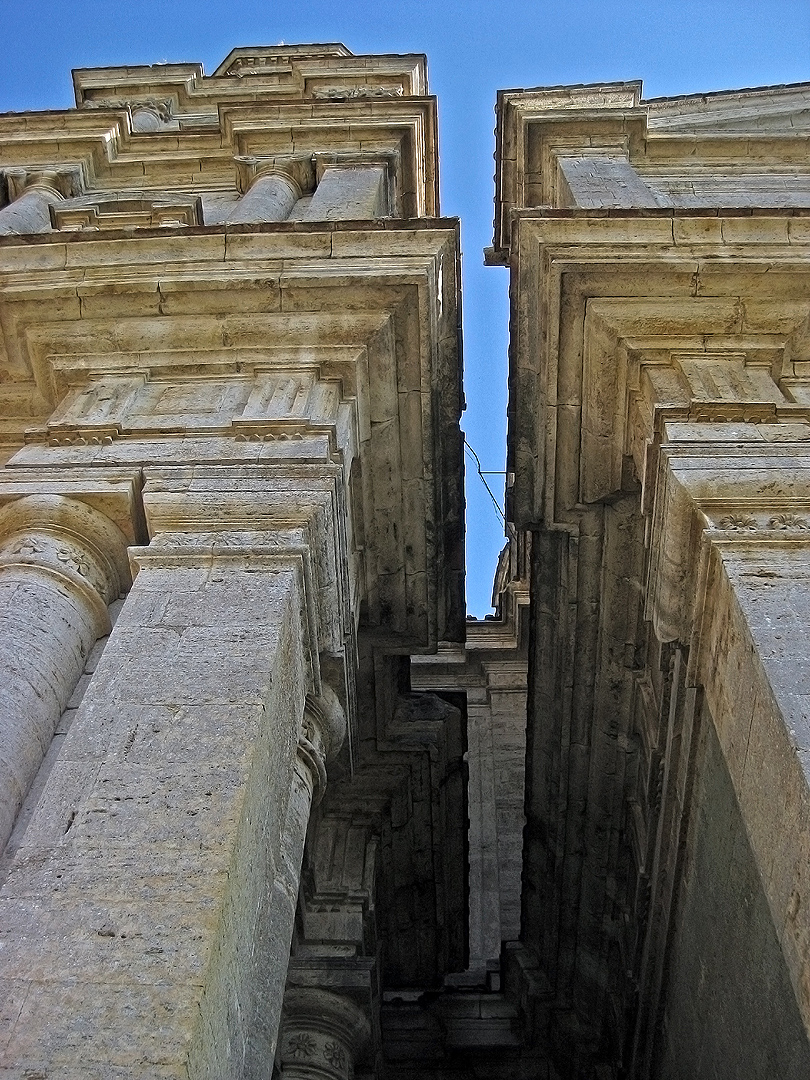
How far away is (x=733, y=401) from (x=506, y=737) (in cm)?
907

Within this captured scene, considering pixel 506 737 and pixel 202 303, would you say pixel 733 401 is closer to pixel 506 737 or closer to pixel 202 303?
pixel 202 303

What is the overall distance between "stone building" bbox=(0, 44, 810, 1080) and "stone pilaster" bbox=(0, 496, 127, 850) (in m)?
0.02

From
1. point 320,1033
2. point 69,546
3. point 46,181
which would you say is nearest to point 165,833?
point 69,546

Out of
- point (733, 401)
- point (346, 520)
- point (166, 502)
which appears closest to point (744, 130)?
point (733, 401)

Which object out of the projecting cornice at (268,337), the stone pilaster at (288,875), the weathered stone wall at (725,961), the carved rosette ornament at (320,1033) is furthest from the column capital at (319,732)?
the weathered stone wall at (725,961)

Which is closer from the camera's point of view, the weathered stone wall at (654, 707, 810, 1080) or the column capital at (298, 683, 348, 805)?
the weathered stone wall at (654, 707, 810, 1080)

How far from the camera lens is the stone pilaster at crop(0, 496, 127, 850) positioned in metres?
5.04

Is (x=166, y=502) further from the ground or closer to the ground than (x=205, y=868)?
further from the ground

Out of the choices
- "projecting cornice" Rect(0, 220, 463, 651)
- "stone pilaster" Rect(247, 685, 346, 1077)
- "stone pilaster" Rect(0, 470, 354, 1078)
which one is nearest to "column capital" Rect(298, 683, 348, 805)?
"stone pilaster" Rect(247, 685, 346, 1077)

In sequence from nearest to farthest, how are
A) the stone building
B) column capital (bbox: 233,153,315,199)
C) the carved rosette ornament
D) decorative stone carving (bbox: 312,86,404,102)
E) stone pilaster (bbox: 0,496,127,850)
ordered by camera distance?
the stone building
stone pilaster (bbox: 0,496,127,850)
the carved rosette ornament
column capital (bbox: 233,153,315,199)
decorative stone carving (bbox: 312,86,404,102)

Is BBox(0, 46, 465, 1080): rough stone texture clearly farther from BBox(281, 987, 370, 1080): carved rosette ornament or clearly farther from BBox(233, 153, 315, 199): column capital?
BBox(281, 987, 370, 1080): carved rosette ornament

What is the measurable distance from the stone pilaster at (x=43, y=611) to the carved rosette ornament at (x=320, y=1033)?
374cm

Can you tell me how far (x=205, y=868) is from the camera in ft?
13.3

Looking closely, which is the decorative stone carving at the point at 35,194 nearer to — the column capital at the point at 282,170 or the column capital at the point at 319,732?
the column capital at the point at 282,170
